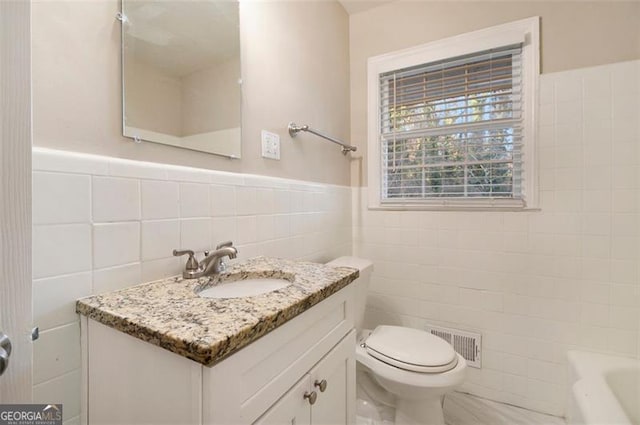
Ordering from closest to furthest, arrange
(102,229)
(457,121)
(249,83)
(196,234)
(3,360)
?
(3,360) → (102,229) → (196,234) → (249,83) → (457,121)

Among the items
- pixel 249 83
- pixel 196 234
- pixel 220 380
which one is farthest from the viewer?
pixel 249 83

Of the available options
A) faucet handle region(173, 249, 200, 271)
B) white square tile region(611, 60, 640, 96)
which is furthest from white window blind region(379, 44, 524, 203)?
faucet handle region(173, 249, 200, 271)

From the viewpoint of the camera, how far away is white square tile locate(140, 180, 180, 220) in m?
0.83

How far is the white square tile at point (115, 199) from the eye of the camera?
0.73 metres

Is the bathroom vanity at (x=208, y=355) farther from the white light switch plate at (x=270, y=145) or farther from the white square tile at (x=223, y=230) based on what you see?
the white light switch plate at (x=270, y=145)

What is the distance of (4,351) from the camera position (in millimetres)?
388

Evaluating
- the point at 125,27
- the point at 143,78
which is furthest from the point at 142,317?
the point at 125,27

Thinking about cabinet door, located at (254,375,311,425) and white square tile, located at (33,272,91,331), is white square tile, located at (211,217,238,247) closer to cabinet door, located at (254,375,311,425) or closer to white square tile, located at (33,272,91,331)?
white square tile, located at (33,272,91,331)

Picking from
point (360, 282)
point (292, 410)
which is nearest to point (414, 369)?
point (360, 282)

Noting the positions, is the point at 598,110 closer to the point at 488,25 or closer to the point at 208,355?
the point at 488,25

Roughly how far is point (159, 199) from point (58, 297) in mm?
330

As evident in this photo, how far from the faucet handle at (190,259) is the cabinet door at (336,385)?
1.53ft

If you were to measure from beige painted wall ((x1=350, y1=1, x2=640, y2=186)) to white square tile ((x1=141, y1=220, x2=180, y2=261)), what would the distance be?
1.40 metres

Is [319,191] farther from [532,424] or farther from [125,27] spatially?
[532,424]
